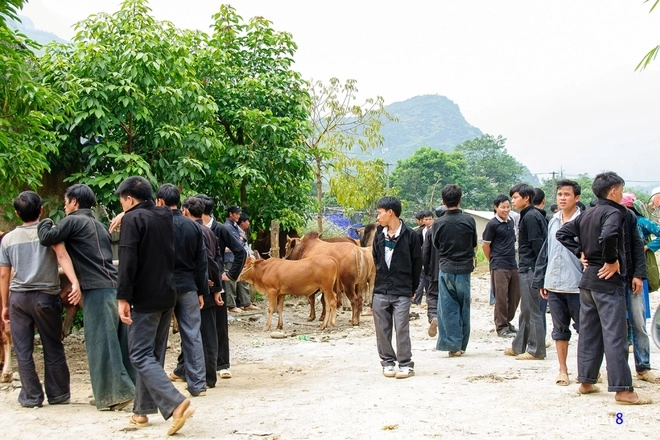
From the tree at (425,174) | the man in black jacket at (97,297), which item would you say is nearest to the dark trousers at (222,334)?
the man in black jacket at (97,297)

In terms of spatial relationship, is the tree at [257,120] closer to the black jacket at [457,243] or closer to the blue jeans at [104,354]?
the black jacket at [457,243]

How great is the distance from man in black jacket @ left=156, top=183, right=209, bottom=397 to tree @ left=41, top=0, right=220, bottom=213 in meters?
3.85

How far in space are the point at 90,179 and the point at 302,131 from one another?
5793 mm

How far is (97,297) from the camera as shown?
6656 mm

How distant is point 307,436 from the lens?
18.6 feet

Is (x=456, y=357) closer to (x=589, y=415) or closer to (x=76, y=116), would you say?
(x=589, y=415)

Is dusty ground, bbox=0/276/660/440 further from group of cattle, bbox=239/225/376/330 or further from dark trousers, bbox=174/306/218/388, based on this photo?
group of cattle, bbox=239/225/376/330

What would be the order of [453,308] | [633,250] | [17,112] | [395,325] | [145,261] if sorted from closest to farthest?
[145,261] → [633,250] → [395,325] → [17,112] → [453,308]

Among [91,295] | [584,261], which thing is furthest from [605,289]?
[91,295]

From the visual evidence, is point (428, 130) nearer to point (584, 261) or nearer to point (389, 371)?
point (389, 371)

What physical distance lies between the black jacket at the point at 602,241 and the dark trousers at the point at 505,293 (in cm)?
371

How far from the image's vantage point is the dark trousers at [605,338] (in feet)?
20.2

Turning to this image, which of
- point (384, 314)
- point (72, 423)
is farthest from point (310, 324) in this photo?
point (72, 423)

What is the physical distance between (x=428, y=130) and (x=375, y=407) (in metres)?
182
